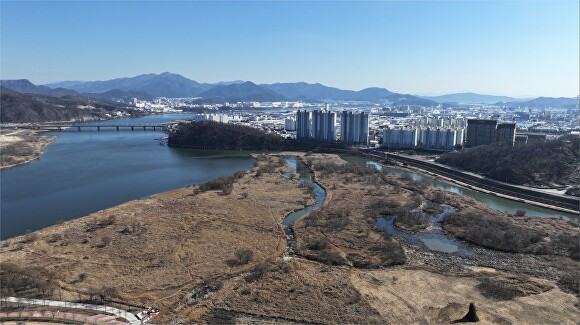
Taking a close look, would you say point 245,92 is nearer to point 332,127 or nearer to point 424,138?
point 332,127

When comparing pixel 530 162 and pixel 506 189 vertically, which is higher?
pixel 530 162

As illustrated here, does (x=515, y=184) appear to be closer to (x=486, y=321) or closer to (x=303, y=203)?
(x=303, y=203)

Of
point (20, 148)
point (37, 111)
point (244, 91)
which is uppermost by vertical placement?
point (244, 91)

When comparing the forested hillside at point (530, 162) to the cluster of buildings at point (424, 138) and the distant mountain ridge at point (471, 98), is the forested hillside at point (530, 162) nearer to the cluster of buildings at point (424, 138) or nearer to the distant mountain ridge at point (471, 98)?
the cluster of buildings at point (424, 138)

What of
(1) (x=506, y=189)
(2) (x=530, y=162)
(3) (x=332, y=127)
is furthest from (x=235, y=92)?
(1) (x=506, y=189)

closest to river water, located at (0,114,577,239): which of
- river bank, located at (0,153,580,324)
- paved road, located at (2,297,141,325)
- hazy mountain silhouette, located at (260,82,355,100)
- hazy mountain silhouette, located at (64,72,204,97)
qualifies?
river bank, located at (0,153,580,324)

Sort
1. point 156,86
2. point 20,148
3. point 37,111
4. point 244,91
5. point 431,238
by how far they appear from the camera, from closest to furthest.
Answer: point 431,238, point 20,148, point 37,111, point 244,91, point 156,86

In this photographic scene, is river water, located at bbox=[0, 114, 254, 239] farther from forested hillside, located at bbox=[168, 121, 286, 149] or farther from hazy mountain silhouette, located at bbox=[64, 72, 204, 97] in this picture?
hazy mountain silhouette, located at bbox=[64, 72, 204, 97]

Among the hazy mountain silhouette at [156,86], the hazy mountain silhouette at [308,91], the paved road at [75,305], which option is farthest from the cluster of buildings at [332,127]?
the hazy mountain silhouette at [156,86]

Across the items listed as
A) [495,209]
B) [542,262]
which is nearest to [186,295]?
[542,262]
